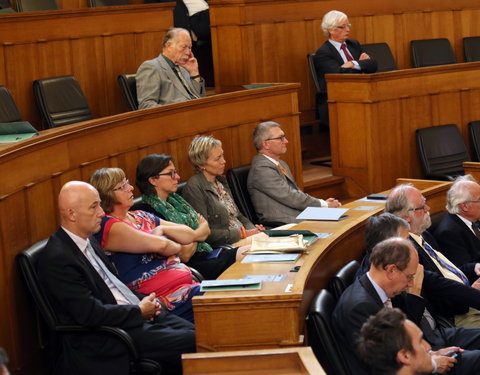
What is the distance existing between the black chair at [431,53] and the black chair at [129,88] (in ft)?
9.24

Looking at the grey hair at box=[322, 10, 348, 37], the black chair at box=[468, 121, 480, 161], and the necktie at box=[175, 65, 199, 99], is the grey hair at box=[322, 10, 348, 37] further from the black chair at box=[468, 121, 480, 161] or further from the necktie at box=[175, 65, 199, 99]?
the necktie at box=[175, 65, 199, 99]

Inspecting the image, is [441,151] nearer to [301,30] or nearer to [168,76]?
[301,30]

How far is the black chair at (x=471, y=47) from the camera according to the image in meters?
7.68

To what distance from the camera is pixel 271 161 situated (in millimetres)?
5137

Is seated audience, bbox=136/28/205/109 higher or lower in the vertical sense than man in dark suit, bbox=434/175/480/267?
higher

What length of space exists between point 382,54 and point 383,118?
1185 mm

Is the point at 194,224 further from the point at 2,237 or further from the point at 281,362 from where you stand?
the point at 281,362

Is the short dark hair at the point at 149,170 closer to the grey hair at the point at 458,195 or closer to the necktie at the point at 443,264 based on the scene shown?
the necktie at the point at 443,264

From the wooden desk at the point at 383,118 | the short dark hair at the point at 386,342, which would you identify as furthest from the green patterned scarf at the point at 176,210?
the wooden desk at the point at 383,118

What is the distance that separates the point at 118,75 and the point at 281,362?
3590 mm

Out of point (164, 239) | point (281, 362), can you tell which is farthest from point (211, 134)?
point (281, 362)

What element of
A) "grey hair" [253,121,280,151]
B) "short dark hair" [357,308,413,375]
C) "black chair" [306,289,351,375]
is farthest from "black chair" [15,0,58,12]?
"short dark hair" [357,308,413,375]

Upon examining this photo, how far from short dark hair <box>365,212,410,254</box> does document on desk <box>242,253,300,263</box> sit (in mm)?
A: 340

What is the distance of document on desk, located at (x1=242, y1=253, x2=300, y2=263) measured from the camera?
3529 mm
